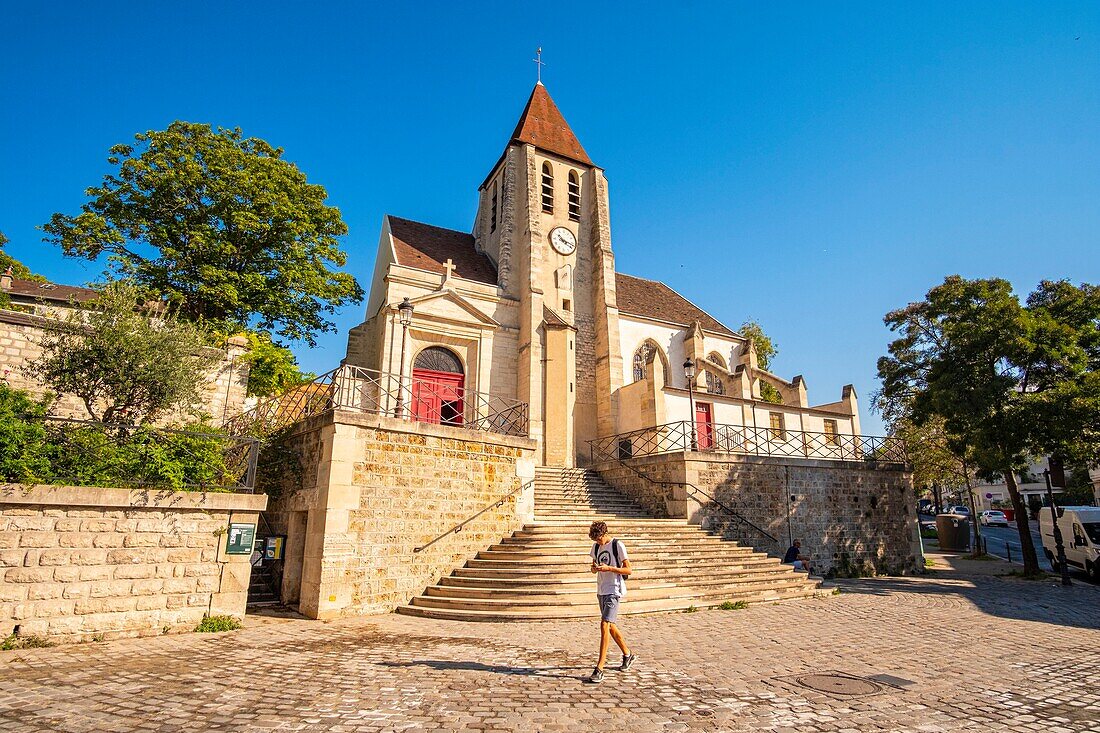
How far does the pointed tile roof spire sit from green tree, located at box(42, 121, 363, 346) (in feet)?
34.7

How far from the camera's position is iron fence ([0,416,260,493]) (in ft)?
24.8

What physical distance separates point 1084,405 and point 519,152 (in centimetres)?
2028

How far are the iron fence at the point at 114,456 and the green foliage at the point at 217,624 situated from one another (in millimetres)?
1928

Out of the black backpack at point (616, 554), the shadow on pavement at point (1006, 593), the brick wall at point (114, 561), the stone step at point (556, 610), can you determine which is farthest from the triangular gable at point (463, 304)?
the black backpack at point (616, 554)

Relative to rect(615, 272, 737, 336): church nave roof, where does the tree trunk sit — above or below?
below

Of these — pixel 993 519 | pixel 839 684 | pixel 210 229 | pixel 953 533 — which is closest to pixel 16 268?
pixel 210 229

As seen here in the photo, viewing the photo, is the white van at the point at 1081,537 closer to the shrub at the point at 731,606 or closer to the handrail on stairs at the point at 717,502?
the handrail on stairs at the point at 717,502

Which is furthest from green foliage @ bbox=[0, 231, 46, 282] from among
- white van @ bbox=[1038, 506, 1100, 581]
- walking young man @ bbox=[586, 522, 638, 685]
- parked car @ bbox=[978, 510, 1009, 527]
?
parked car @ bbox=[978, 510, 1009, 527]

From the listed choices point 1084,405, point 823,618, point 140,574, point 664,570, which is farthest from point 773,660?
point 1084,405

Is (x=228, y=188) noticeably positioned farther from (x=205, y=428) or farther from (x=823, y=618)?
(x=823, y=618)

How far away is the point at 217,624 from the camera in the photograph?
8.38 m

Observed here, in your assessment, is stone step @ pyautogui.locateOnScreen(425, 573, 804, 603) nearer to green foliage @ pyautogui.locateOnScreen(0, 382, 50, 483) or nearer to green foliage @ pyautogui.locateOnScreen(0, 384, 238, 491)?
green foliage @ pyautogui.locateOnScreen(0, 384, 238, 491)

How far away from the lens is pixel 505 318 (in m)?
21.0

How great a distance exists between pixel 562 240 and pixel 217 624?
60.5ft
